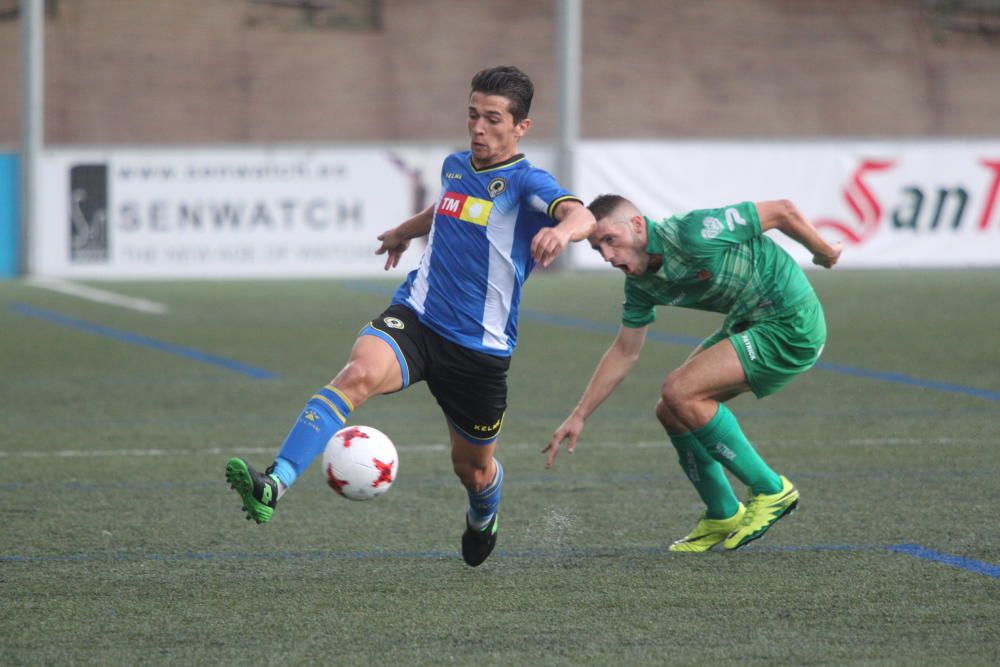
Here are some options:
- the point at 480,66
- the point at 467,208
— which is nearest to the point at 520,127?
the point at 467,208

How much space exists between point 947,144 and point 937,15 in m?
15.2

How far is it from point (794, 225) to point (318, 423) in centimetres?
176

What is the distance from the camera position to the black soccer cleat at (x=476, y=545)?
5188mm

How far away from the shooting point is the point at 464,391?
17.0 ft

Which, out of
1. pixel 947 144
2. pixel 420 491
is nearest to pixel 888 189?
pixel 947 144

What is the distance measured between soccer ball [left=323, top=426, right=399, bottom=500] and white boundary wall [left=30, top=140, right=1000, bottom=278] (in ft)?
45.4

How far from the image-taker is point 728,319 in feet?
18.7

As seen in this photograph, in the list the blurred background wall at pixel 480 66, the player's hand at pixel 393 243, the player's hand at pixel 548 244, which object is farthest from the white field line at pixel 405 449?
the blurred background wall at pixel 480 66

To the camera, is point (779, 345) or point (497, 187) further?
point (779, 345)

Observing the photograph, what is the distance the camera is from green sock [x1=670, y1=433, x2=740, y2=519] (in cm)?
552

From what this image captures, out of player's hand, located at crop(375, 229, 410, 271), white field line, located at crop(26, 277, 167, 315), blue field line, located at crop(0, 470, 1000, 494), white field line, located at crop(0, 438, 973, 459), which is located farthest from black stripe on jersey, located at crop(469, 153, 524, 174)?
white field line, located at crop(26, 277, 167, 315)

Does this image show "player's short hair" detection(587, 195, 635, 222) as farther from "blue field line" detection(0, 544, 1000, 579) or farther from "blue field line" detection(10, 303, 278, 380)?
"blue field line" detection(10, 303, 278, 380)

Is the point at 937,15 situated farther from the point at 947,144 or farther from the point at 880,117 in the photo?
the point at 947,144

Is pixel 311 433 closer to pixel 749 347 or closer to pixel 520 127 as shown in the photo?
pixel 520 127
